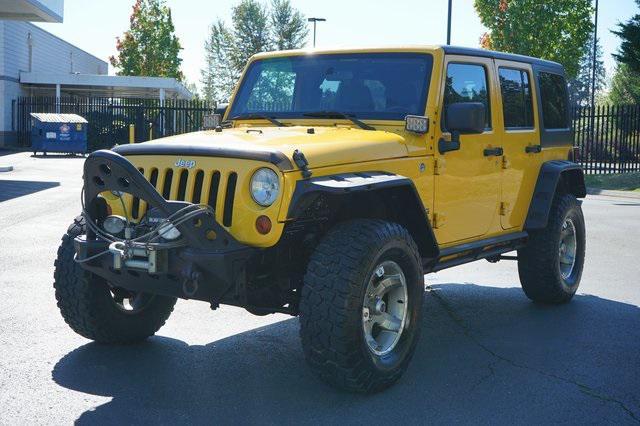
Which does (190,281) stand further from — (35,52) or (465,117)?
(35,52)

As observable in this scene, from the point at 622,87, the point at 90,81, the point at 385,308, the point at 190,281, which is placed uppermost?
the point at 622,87

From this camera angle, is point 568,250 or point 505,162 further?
point 568,250

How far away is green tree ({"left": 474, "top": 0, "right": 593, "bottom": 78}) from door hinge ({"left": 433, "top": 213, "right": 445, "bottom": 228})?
115 ft

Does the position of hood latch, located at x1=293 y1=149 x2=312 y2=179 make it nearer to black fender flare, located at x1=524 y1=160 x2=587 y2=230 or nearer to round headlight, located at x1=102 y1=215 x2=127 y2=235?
round headlight, located at x1=102 y1=215 x2=127 y2=235

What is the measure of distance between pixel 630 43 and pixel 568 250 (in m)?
21.0

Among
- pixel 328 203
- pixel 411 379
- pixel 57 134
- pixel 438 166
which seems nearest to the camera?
pixel 328 203

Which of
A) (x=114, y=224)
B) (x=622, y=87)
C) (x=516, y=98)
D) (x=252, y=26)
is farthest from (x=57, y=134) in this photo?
(x=252, y=26)

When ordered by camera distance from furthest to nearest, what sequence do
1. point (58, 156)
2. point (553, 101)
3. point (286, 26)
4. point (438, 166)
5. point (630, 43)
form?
point (286, 26) → point (58, 156) → point (630, 43) → point (553, 101) → point (438, 166)

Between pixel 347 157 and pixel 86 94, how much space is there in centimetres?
5029

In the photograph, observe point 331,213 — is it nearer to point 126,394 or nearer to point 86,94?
point 126,394

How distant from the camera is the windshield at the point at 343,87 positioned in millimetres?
6039

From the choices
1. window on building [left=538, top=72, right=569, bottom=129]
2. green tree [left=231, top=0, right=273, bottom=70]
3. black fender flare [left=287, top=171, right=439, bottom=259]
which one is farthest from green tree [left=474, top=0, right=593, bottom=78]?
green tree [left=231, top=0, right=273, bottom=70]

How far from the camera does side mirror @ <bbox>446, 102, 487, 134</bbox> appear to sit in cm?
563

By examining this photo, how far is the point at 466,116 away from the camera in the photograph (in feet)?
18.5
